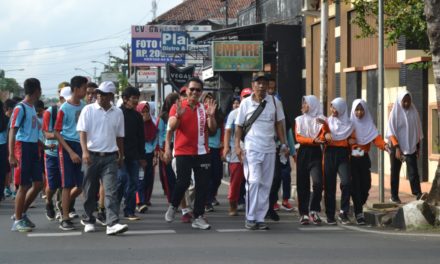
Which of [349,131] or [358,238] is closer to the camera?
[358,238]

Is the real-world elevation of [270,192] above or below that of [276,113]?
below

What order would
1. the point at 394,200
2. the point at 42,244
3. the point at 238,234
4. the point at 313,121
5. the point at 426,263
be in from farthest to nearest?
1. the point at 394,200
2. the point at 313,121
3. the point at 238,234
4. the point at 42,244
5. the point at 426,263

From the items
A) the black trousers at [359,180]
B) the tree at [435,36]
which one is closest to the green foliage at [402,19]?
the tree at [435,36]

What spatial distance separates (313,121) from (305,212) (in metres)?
1.21

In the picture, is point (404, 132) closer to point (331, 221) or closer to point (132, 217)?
point (331, 221)

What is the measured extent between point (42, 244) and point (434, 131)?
9.71 metres

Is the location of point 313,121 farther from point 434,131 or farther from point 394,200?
point 434,131

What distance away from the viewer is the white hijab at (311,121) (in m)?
11.3

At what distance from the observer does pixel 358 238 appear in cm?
1004

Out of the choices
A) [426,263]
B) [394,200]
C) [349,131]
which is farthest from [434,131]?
[426,263]

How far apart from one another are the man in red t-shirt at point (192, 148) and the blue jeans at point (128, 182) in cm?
114

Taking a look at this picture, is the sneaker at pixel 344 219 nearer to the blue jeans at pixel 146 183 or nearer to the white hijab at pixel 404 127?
the white hijab at pixel 404 127

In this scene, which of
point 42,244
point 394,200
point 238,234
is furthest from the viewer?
point 394,200

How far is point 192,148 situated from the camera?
1093cm
